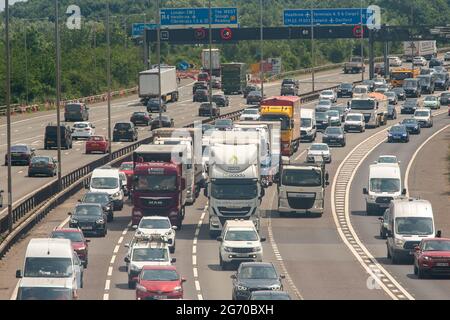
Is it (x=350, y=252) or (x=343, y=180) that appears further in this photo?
(x=343, y=180)

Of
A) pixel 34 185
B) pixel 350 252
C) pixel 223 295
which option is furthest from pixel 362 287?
pixel 34 185

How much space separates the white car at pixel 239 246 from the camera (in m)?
52.8

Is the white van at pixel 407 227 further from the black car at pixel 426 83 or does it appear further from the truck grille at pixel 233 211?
the black car at pixel 426 83

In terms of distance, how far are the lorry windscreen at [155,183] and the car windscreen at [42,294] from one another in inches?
951

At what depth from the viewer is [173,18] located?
169m

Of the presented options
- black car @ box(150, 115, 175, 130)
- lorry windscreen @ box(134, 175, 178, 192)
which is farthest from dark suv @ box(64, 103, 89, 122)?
lorry windscreen @ box(134, 175, 178, 192)

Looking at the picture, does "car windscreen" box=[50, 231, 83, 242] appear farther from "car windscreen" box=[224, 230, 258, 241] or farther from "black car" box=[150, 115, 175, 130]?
"black car" box=[150, 115, 175, 130]

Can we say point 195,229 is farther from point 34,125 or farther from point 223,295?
point 34,125

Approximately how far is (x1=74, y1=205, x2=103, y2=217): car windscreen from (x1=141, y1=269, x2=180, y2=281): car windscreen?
765 inches

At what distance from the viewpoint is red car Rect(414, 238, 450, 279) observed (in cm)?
4941

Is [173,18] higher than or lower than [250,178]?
higher

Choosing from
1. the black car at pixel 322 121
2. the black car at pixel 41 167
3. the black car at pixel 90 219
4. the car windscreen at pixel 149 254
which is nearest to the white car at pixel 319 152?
the black car at pixel 41 167

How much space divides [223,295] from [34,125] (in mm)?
80545

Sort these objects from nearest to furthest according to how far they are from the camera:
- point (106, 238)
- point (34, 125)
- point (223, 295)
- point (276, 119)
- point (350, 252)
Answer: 1. point (223, 295)
2. point (350, 252)
3. point (106, 238)
4. point (276, 119)
5. point (34, 125)
